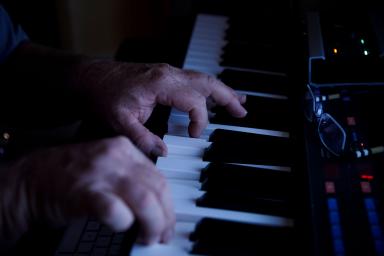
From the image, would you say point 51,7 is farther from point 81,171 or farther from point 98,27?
point 81,171

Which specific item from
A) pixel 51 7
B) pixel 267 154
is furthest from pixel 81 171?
pixel 51 7

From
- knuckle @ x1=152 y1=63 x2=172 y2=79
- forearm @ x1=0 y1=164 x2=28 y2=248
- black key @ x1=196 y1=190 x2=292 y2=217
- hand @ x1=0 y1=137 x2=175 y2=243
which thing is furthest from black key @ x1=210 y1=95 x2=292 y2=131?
forearm @ x1=0 y1=164 x2=28 y2=248

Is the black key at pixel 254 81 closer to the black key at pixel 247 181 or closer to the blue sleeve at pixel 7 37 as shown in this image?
the black key at pixel 247 181

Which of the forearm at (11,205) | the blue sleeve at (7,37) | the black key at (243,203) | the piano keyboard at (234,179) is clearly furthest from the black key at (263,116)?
the blue sleeve at (7,37)

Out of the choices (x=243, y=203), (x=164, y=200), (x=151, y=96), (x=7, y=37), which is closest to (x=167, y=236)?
(x=164, y=200)

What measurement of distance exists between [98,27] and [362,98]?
207cm

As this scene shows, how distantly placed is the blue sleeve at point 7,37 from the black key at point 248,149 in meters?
0.68

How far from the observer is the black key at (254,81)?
1168 millimetres

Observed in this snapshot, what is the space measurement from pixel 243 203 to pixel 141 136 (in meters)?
A: 0.28

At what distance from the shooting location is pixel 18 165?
0.76m

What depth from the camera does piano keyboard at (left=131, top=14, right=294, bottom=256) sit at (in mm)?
731

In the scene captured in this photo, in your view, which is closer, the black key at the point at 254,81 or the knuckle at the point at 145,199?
the knuckle at the point at 145,199

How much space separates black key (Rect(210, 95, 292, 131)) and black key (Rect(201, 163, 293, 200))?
17cm

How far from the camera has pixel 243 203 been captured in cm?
80
